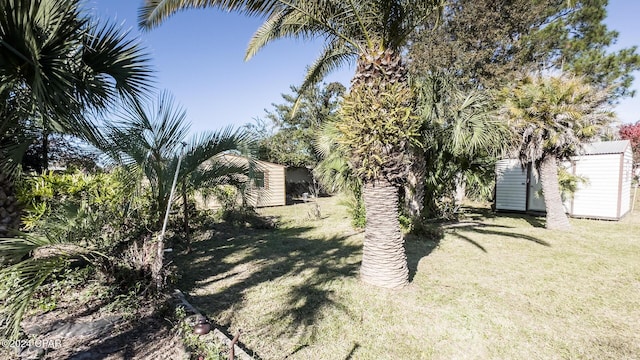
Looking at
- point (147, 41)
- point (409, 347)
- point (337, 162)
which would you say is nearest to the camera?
point (409, 347)

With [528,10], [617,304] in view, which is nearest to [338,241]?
[617,304]

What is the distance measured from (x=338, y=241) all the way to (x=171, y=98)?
17.0ft

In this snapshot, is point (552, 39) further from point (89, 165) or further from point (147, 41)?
point (89, 165)

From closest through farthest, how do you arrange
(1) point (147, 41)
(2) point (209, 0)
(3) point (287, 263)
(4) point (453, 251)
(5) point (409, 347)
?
1. (5) point (409, 347)
2. (1) point (147, 41)
3. (2) point (209, 0)
4. (3) point (287, 263)
5. (4) point (453, 251)

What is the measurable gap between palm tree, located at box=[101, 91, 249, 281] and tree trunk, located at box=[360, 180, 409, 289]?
2.51m

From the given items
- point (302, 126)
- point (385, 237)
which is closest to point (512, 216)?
point (385, 237)

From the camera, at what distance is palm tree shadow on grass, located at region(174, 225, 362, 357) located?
151 inches

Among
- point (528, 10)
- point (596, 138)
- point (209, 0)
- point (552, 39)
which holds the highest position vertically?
point (528, 10)

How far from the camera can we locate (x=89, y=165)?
779 cm

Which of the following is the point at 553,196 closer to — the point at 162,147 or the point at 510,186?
the point at 510,186

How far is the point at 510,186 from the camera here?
40.1 ft

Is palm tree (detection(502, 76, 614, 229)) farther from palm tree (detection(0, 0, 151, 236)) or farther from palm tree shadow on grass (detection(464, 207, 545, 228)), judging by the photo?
palm tree (detection(0, 0, 151, 236))

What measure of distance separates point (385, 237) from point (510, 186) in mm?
10369

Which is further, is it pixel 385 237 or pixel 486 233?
pixel 486 233
